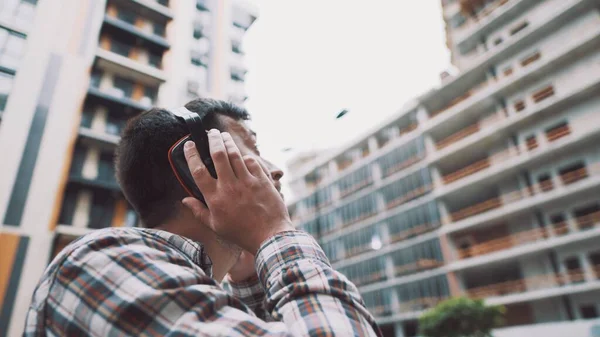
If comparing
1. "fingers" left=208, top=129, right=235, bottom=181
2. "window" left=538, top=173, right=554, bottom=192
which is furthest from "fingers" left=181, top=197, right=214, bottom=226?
"window" left=538, top=173, right=554, bottom=192

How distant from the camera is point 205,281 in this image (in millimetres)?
598

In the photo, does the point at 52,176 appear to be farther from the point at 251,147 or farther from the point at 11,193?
the point at 251,147

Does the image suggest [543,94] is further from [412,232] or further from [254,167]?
[254,167]

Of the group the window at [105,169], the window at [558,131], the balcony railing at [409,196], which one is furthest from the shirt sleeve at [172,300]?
the balcony railing at [409,196]

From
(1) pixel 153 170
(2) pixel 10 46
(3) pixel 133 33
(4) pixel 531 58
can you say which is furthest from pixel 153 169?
(4) pixel 531 58

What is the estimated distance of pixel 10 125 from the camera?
23.3ft

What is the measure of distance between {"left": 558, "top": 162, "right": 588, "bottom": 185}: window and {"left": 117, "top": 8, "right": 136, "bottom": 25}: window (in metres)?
16.2

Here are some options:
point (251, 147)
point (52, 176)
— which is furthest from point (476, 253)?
point (251, 147)

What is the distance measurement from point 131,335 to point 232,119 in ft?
2.37

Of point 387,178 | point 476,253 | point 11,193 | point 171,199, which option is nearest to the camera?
point 171,199

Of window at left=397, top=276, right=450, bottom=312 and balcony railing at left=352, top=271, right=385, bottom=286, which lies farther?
balcony railing at left=352, top=271, right=385, bottom=286

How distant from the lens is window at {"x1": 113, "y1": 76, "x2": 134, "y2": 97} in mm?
12453

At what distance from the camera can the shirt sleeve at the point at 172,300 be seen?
1.70ft

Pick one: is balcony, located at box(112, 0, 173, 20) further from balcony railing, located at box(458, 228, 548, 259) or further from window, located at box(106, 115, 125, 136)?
balcony railing, located at box(458, 228, 548, 259)
